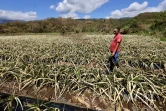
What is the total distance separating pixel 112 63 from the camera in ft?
20.1

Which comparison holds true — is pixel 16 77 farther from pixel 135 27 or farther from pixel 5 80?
pixel 135 27

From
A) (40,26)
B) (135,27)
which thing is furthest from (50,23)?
(135,27)

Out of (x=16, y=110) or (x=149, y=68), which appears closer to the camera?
(x=16, y=110)

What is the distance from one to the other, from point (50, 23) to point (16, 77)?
36552 millimetres

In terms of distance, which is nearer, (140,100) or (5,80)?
(140,100)

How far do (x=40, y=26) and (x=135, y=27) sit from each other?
19.1 m

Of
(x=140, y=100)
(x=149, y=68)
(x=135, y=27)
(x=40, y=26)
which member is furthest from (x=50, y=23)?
(x=140, y=100)

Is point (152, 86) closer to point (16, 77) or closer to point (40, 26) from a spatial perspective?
point (16, 77)

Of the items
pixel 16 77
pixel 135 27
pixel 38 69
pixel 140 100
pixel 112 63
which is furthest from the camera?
pixel 135 27

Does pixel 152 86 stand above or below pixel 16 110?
above

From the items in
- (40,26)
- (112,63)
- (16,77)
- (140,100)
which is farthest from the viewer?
(40,26)

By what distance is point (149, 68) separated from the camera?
6.52 meters

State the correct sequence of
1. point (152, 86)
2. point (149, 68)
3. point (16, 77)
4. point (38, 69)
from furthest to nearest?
point (149, 68) → point (38, 69) → point (16, 77) → point (152, 86)

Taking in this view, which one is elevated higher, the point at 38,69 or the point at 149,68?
the point at 38,69
